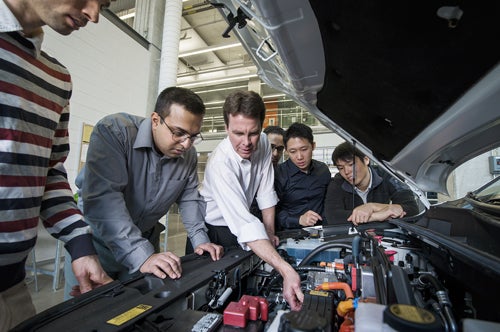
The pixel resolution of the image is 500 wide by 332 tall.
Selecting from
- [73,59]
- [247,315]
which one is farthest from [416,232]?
[73,59]

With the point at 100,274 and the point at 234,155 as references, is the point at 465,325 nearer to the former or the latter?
the point at 100,274

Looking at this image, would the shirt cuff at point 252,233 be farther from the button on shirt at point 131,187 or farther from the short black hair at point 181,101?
the short black hair at point 181,101

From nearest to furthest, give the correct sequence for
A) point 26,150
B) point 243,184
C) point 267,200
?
point 26,150
point 243,184
point 267,200

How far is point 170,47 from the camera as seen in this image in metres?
4.03

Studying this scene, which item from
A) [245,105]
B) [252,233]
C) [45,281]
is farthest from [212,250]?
[45,281]

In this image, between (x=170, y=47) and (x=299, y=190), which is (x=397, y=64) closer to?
(x=299, y=190)

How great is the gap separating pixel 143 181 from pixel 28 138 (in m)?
0.58

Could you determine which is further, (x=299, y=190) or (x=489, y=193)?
(x=299, y=190)

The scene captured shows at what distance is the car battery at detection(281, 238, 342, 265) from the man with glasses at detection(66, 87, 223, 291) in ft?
1.11

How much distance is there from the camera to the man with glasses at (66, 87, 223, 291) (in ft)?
3.16

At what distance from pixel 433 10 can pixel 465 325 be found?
59 centimetres

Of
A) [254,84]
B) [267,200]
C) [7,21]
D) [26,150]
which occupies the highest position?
[254,84]

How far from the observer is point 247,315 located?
0.62 meters

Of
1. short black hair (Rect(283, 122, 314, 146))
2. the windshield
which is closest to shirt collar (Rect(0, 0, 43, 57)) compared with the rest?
the windshield
